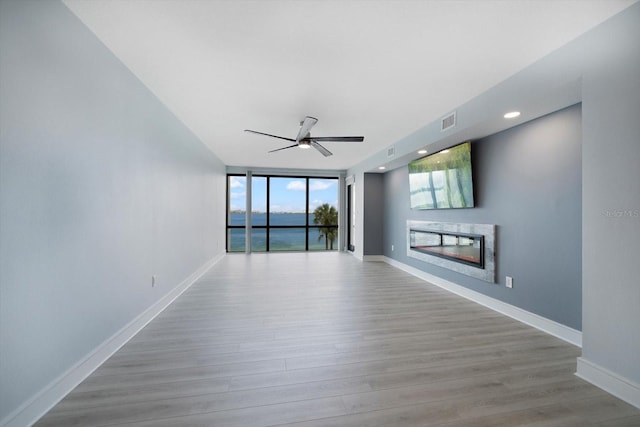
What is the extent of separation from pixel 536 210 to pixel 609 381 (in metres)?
1.66

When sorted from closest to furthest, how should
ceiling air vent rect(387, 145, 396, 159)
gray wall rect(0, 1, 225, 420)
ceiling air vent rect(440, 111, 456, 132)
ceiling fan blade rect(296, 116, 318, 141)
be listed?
1. gray wall rect(0, 1, 225, 420)
2. ceiling fan blade rect(296, 116, 318, 141)
3. ceiling air vent rect(440, 111, 456, 132)
4. ceiling air vent rect(387, 145, 396, 159)

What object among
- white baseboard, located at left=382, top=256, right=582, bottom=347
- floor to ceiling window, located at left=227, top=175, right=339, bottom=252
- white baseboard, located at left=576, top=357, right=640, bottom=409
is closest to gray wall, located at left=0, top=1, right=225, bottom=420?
white baseboard, located at left=576, top=357, right=640, bottom=409

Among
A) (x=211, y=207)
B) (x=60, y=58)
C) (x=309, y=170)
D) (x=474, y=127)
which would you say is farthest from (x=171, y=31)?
(x=309, y=170)

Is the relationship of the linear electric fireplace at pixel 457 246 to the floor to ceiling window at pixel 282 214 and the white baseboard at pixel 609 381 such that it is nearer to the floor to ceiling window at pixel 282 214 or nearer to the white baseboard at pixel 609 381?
the white baseboard at pixel 609 381

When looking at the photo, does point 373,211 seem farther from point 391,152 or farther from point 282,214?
point 282,214

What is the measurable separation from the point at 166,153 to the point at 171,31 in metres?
1.75

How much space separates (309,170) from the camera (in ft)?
26.0

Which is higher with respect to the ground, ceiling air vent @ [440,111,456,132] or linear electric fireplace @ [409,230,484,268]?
ceiling air vent @ [440,111,456,132]

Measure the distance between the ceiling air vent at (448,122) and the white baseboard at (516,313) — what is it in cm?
233

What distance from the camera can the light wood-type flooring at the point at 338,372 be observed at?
59.6 inches

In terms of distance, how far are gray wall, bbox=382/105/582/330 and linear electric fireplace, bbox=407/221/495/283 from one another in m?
0.10

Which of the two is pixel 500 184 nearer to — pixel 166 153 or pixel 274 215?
pixel 166 153

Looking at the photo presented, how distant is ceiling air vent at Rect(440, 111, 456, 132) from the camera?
325 cm

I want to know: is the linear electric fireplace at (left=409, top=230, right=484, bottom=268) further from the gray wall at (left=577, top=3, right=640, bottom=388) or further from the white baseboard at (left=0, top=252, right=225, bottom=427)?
the white baseboard at (left=0, top=252, right=225, bottom=427)
